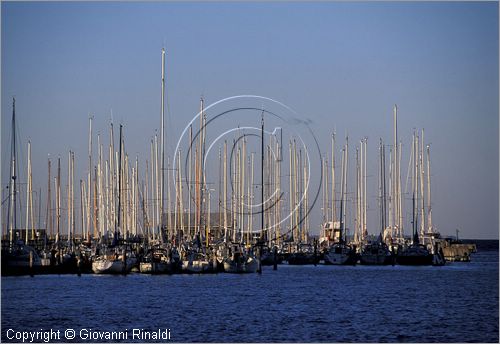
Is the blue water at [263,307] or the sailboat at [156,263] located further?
→ the sailboat at [156,263]

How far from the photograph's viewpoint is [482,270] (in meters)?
113

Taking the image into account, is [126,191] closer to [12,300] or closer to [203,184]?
[203,184]

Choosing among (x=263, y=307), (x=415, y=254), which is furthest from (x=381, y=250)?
(x=263, y=307)

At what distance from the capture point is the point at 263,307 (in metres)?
63.9

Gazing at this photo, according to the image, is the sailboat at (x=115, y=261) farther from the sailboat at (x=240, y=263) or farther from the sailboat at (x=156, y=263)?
the sailboat at (x=240, y=263)

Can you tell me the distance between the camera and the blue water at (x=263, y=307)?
52.8 metres

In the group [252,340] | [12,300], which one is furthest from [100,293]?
[252,340]

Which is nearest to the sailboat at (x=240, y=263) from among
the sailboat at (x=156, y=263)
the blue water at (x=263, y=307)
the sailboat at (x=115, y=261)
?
the blue water at (x=263, y=307)

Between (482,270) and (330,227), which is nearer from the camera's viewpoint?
(482,270)

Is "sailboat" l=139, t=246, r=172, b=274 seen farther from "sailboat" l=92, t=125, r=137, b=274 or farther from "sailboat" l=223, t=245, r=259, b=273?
"sailboat" l=223, t=245, r=259, b=273

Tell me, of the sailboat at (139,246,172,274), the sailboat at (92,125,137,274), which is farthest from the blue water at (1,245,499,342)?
the sailboat at (92,125,137,274)

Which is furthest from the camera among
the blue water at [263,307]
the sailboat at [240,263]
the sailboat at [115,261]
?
the sailboat at [240,263]

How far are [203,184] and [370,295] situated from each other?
1029 inches

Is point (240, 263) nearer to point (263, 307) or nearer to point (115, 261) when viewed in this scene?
point (115, 261)
